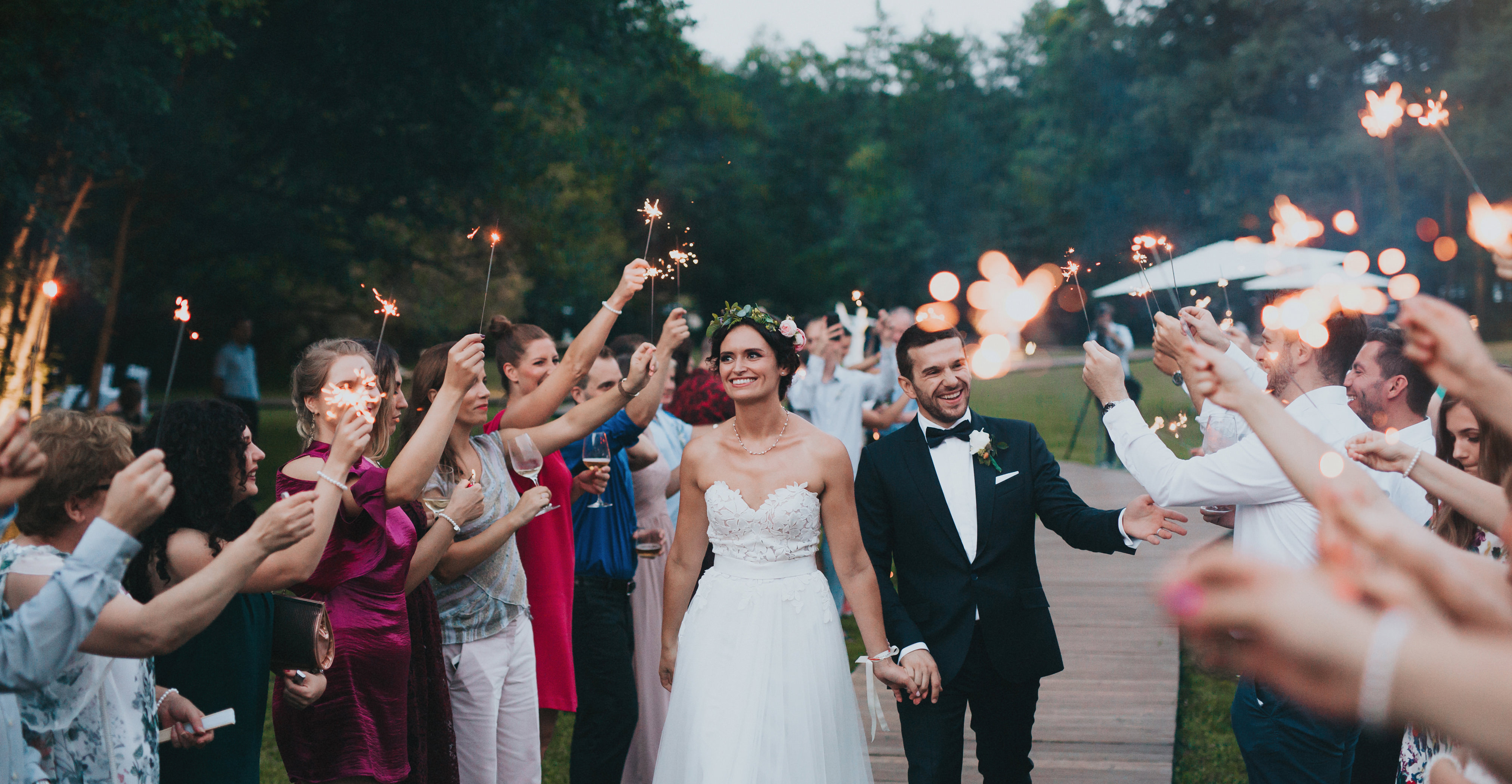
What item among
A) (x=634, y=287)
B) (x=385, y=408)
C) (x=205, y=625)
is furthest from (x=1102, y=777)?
(x=205, y=625)

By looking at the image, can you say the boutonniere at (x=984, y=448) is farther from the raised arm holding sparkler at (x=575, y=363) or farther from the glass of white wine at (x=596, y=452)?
the glass of white wine at (x=596, y=452)

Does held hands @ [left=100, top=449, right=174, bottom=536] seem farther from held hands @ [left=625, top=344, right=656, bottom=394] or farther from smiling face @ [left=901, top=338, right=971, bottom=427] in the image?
smiling face @ [left=901, top=338, right=971, bottom=427]

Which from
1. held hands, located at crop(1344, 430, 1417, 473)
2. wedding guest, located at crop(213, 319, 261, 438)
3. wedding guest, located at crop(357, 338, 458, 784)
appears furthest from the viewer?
wedding guest, located at crop(213, 319, 261, 438)

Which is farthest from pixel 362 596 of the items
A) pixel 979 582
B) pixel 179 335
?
pixel 979 582

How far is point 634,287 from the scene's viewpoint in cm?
373

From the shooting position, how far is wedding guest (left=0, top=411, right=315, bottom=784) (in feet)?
6.99

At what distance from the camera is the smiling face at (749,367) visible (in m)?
3.78

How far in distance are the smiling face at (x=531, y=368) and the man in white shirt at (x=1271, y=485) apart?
217 cm

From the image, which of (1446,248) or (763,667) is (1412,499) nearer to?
(763,667)

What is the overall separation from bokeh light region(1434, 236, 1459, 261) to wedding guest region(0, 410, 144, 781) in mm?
29181

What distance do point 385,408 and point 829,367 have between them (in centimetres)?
473

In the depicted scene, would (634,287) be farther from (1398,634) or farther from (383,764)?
(1398,634)

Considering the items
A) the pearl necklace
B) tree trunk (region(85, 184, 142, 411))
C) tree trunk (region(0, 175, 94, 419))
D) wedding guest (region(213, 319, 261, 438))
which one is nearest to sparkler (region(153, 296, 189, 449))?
the pearl necklace

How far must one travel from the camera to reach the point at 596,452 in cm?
411
